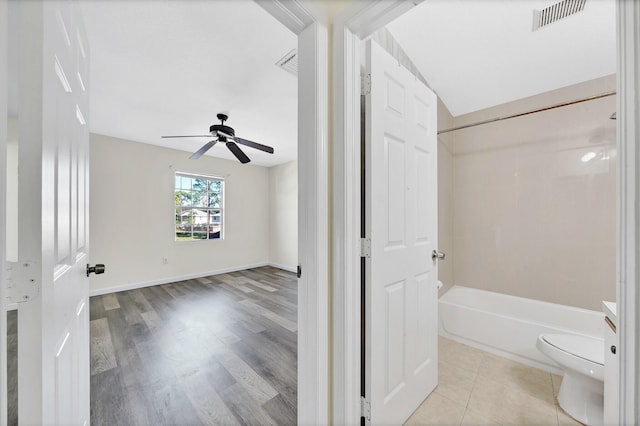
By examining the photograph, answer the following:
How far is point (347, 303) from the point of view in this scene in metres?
1.10

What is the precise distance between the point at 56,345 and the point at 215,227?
452 centimetres

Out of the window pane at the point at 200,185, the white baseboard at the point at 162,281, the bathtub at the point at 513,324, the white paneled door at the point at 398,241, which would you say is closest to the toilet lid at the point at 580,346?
the bathtub at the point at 513,324

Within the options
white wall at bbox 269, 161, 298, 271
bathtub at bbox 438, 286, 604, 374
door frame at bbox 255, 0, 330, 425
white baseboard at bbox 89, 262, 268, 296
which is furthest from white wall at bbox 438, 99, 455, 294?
white baseboard at bbox 89, 262, 268, 296

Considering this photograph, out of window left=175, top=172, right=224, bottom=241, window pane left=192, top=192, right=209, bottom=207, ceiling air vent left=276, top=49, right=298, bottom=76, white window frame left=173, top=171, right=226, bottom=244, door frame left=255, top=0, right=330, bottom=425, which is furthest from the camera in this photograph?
window pane left=192, top=192, right=209, bottom=207

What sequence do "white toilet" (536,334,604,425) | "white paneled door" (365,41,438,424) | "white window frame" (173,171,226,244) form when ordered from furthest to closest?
"white window frame" (173,171,226,244) < "white toilet" (536,334,604,425) < "white paneled door" (365,41,438,424)

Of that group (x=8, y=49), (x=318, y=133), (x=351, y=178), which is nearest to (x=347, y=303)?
(x=351, y=178)

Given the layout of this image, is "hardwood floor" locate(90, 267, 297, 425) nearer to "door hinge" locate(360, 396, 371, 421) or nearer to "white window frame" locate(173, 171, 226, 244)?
"door hinge" locate(360, 396, 371, 421)

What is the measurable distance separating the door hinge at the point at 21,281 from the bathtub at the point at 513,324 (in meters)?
2.69

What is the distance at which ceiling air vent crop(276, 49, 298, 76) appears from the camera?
1.89 m

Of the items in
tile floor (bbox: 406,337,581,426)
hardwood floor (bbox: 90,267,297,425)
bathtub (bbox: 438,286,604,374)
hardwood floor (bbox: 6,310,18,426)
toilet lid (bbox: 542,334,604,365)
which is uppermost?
hardwood floor (bbox: 6,310,18,426)

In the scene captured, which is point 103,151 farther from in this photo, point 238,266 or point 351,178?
point 351,178

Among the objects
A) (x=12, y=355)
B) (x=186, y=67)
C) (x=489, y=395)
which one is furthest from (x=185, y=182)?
(x=489, y=395)

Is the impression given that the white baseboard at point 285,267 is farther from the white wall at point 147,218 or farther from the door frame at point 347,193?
the door frame at point 347,193

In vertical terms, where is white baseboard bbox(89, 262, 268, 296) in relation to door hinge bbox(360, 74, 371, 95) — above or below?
below
